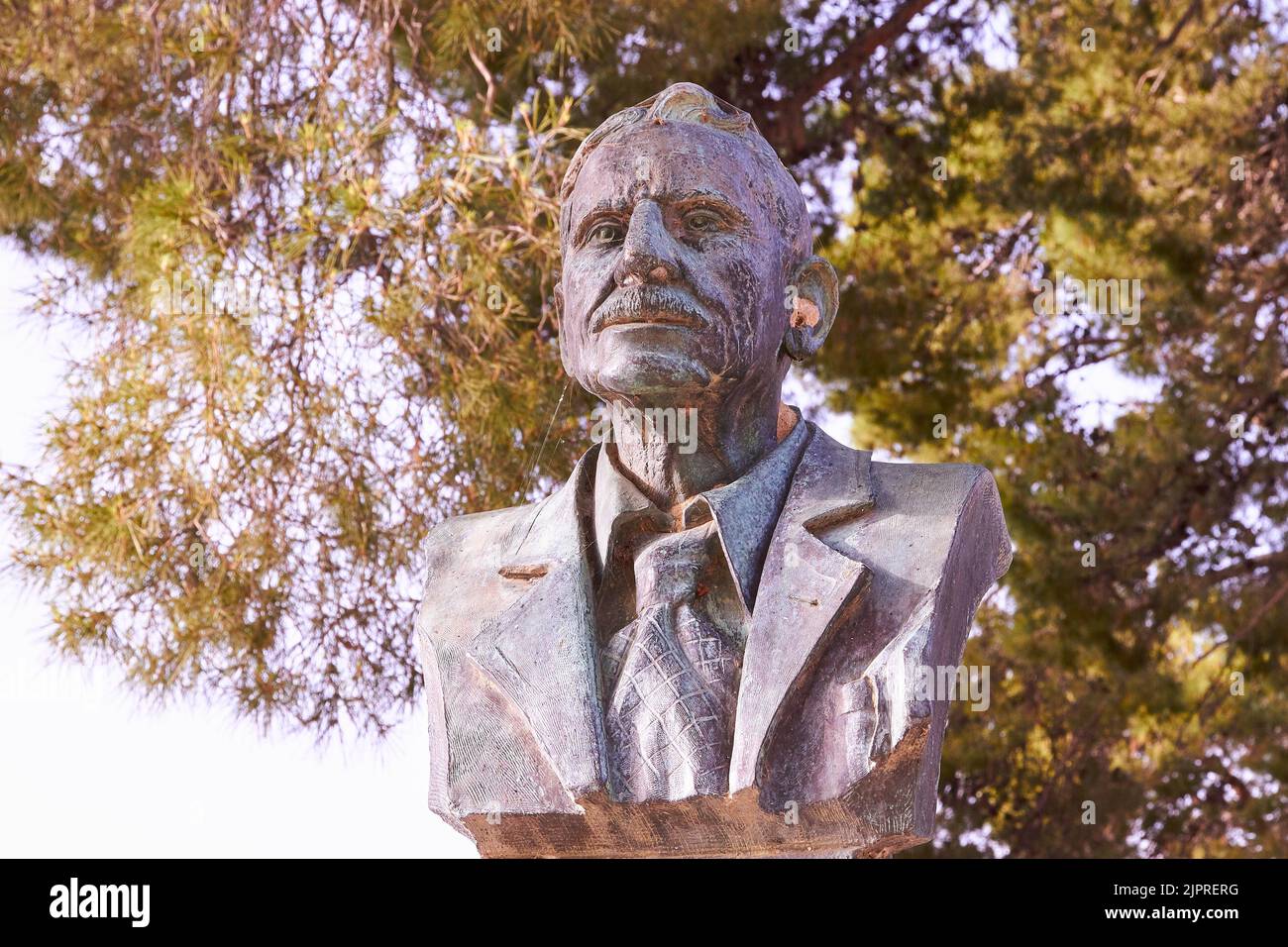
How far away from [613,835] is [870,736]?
47 cm

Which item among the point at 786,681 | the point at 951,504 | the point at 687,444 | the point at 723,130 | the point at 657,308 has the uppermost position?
the point at 723,130

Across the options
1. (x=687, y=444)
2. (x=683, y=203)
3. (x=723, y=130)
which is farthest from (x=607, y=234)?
(x=687, y=444)

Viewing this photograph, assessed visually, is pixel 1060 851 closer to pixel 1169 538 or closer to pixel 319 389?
pixel 1169 538

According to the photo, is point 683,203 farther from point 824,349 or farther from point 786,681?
point 824,349

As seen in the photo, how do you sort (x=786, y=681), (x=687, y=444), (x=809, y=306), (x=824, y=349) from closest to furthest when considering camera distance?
(x=786, y=681) → (x=687, y=444) → (x=809, y=306) → (x=824, y=349)

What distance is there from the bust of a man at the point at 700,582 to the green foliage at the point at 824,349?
1.23 meters

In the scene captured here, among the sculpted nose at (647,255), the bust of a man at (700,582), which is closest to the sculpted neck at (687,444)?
the bust of a man at (700,582)

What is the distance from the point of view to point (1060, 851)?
736 centimetres

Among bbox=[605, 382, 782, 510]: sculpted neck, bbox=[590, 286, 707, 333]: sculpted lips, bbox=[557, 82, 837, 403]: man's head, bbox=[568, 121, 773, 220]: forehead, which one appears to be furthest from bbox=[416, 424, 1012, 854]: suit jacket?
bbox=[568, 121, 773, 220]: forehead

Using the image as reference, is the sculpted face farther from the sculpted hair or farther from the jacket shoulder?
the jacket shoulder

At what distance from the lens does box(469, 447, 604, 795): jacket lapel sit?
130 inches

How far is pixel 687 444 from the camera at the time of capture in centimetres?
358

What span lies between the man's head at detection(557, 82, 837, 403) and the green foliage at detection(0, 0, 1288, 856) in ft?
3.98

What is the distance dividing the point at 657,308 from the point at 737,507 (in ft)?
1.19
